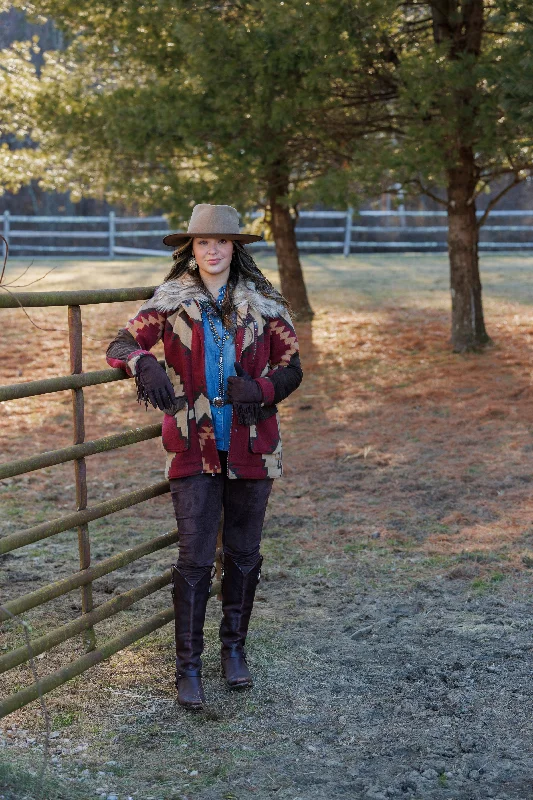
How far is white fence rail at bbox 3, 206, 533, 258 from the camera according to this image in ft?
90.9

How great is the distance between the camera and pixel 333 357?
12.8 meters

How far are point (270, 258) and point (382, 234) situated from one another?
6.54m

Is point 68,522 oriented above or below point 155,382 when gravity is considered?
below

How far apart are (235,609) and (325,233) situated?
92.4 ft

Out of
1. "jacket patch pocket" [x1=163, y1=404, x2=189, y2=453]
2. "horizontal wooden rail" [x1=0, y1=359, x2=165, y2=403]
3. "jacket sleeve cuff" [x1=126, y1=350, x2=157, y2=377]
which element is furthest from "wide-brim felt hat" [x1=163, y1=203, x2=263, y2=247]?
"jacket patch pocket" [x1=163, y1=404, x2=189, y2=453]

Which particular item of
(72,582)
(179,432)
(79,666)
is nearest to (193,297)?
(179,432)

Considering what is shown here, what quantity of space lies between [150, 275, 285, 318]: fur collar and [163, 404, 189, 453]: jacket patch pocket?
0.40 meters

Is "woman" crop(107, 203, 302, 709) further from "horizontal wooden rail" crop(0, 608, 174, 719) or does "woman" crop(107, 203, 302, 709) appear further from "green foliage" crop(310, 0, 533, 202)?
"green foliage" crop(310, 0, 533, 202)

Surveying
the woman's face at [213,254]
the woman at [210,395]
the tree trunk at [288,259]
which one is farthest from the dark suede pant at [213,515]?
the tree trunk at [288,259]

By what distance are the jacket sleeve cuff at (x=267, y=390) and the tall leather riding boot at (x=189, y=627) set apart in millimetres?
691

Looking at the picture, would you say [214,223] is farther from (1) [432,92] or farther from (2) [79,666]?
(1) [432,92]

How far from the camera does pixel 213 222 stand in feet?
12.9

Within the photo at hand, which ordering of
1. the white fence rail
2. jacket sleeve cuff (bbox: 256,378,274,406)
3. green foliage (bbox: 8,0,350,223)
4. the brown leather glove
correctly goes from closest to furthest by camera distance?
the brown leather glove → jacket sleeve cuff (bbox: 256,378,274,406) → green foliage (bbox: 8,0,350,223) → the white fence rail

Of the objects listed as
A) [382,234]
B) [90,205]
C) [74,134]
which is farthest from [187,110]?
[90,205]
